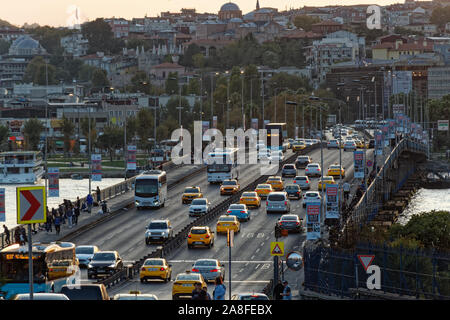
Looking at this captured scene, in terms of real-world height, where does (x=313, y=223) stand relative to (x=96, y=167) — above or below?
below

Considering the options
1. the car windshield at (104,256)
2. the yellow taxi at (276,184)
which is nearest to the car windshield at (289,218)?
the car windshield at (104,256)

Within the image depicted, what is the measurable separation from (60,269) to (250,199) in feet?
122

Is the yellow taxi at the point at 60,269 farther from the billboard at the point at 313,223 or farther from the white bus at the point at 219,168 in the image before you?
the white bus at the point at 219,168

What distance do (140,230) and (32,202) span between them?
40.7 m

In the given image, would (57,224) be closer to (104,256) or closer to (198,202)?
(198,202)

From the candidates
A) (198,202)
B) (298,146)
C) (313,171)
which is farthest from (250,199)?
(298,146)

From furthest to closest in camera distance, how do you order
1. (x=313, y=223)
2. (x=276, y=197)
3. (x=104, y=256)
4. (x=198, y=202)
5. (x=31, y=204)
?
(x=276, y=197) → (x=198, y=202) → (x=313, y=223) → (x=104, y=256) → (x=31, y=204)

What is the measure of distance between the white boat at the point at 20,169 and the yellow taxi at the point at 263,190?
227 feet

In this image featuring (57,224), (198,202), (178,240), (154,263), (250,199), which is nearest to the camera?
(154,263)

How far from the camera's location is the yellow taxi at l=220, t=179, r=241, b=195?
84188 millimetres

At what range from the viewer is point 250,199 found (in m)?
77.2

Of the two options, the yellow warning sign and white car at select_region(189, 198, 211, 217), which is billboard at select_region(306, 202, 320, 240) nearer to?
the yellow warning sign

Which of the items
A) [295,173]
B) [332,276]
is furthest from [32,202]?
[295,173]
